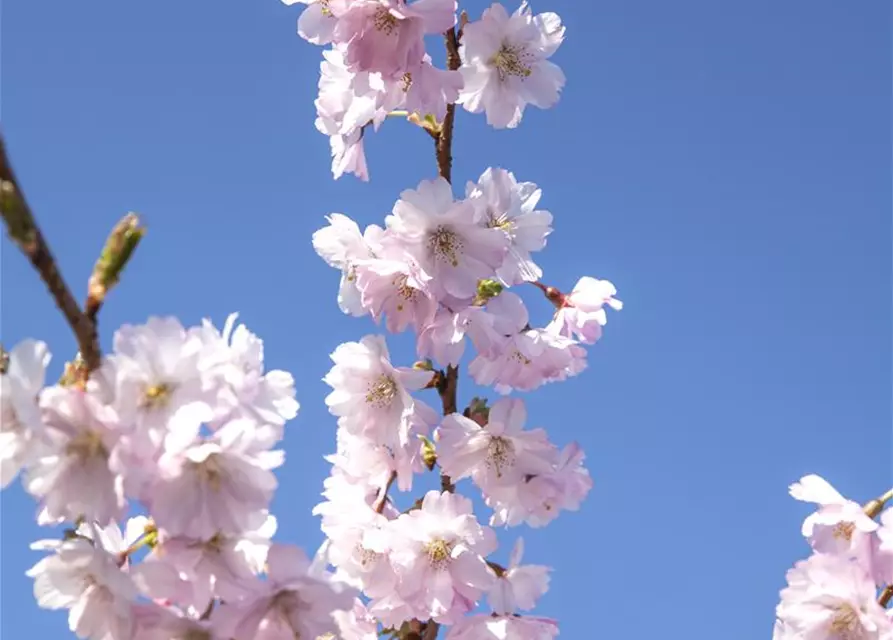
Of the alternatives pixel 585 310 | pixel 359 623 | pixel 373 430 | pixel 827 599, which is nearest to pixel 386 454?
pixel 373 430

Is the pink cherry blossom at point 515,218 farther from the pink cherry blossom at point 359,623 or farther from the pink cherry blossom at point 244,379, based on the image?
the pink cherry blossom at point 244,379

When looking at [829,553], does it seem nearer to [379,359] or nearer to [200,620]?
[379,359]

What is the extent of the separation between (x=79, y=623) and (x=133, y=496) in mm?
407

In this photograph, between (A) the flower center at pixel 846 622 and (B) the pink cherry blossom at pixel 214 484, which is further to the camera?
(A) the flower center at pixel 846 622

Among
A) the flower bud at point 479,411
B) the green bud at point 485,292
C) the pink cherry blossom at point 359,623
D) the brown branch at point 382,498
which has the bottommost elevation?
the pink cherry blossom at point 359,623

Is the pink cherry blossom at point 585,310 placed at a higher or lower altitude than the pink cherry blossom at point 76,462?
higher

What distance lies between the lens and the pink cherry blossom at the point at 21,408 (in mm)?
2100

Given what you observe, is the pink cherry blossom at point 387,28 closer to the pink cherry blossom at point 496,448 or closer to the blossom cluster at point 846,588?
the pink cherry blossom at point 496,448

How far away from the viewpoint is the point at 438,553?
342 cm

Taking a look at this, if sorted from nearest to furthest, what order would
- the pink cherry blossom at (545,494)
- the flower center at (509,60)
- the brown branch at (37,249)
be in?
1. the brown branch at (37,249)
2. the pink cherry blossom at (545,494)
3. the flower center at (509,60)

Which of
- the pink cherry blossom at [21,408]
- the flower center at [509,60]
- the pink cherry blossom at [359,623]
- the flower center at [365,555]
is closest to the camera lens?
the pink cherry blossom at [21,408]

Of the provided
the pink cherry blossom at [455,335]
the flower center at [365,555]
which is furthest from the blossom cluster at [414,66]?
the flower center at [365,555]

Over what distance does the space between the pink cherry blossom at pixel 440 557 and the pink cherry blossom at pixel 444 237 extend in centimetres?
71

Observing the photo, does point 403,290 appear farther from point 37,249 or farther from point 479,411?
point 37,249
